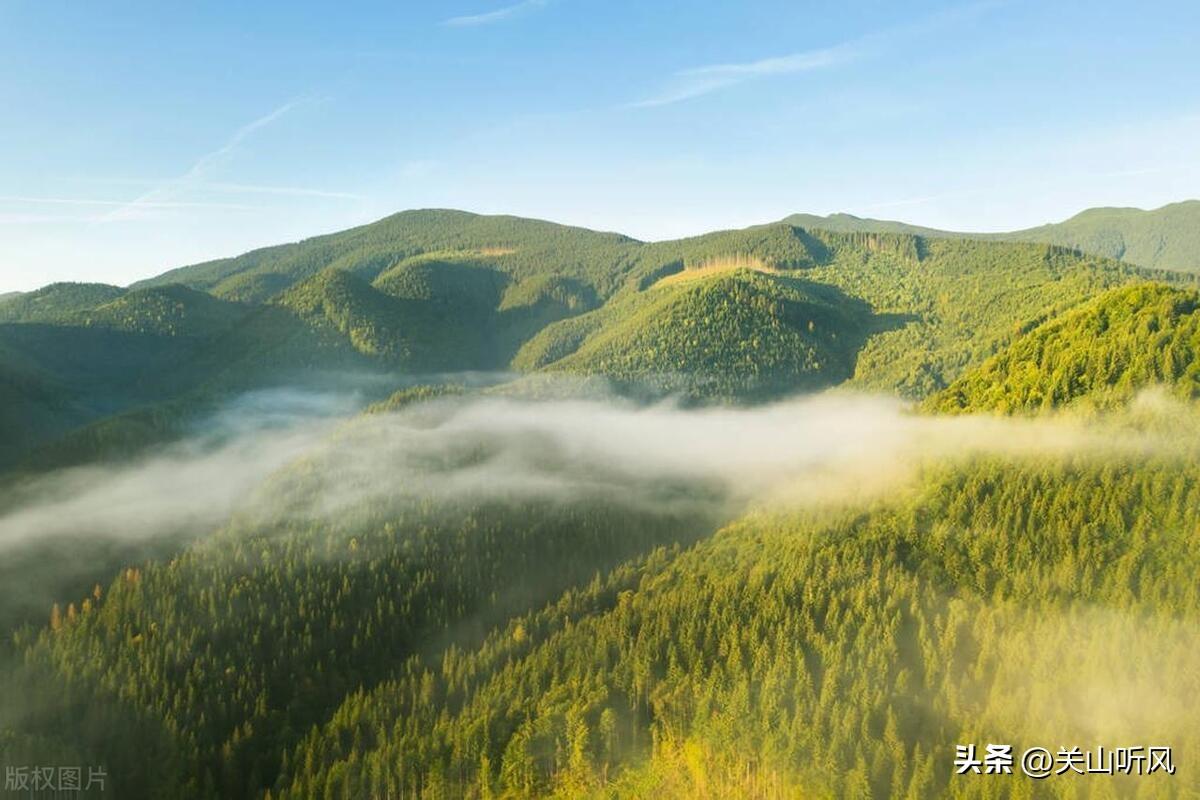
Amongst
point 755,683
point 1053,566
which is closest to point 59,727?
point 755,683

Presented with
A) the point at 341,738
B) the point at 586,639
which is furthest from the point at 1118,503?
the point at 341,738

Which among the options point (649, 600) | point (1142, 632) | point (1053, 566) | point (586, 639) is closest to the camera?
point (1142, 632)

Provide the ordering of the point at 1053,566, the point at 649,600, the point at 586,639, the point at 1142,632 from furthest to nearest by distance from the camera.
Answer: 1. the point at 649,600
2. the point at 586,639
3. the point at 1053,566
4. the point at 1142,632

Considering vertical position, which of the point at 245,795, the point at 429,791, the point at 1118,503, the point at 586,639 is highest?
the point at 1118,503

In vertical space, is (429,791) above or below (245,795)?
above

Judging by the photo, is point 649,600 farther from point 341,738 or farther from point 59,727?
point 59,727

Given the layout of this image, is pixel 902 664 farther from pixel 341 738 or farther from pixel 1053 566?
pixel 341 738

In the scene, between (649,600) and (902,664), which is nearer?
(902,664)
